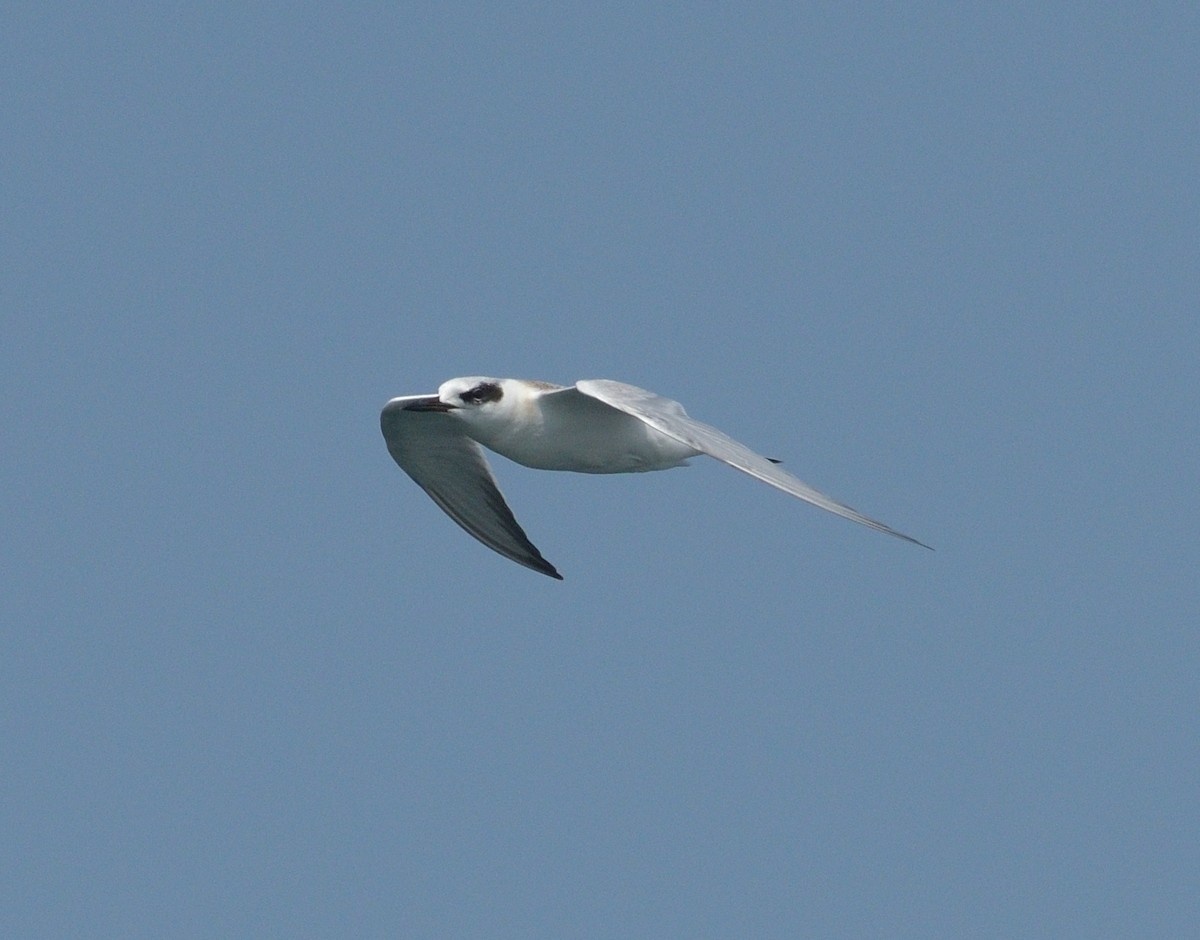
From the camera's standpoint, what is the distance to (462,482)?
1589 cm

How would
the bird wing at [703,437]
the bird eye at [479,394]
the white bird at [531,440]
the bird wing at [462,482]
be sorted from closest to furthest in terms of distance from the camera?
1. the bird wing at [703,437]
2. the white bird at [531,440]
3. the bird eye at [479,394]
4. the bird wing at [462,482]

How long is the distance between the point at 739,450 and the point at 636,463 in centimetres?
209

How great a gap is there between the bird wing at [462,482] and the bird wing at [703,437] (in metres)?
2.96

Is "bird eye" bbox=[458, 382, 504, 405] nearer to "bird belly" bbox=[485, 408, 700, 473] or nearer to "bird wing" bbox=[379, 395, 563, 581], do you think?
"bird belly" bbox=[485, 408, 700, 473]

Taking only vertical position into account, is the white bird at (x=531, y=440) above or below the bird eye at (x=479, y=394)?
below

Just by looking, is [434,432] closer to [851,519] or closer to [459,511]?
[459,511]

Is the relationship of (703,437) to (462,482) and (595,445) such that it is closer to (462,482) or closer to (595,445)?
(595,445)

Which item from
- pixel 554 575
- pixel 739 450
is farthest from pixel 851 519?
pixel 554 575

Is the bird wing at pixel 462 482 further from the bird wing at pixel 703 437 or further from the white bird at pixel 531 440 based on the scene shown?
the bird wing at pixel 703 437

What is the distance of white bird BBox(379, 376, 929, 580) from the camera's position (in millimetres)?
11945

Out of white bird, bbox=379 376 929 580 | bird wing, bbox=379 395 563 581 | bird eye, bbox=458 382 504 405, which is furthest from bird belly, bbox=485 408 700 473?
bird wing, bbox=379 395 563 581

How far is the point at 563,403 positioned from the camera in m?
13.6

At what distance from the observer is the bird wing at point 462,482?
50.8ft

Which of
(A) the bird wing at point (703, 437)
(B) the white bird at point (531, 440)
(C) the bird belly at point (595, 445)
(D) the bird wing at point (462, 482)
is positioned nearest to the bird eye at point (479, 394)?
(B) the white bird at point (531, 440)
